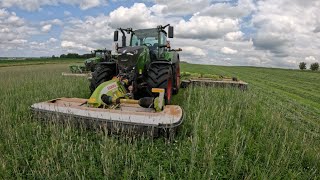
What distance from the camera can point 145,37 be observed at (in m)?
8.41

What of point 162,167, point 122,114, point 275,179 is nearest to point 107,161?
point 162,167

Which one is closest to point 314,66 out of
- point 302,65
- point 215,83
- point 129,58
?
point 302,65

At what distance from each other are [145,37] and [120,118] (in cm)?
476

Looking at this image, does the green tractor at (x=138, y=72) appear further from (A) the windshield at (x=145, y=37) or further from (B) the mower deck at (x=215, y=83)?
(B) the mower deck at (x=215, y=83)

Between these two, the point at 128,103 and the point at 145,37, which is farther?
the point at 145,37

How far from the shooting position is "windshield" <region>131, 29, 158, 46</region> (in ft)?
26.9

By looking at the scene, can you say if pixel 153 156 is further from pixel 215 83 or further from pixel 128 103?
pixel 215 83

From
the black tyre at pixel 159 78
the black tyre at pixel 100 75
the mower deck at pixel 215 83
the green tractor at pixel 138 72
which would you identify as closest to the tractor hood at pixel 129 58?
the green tractor at pixel 138 72

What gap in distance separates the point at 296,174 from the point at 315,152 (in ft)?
3.11

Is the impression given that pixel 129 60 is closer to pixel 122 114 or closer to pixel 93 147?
pixel 122 114

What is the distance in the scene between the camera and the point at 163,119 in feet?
13.4

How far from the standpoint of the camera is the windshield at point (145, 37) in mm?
8189

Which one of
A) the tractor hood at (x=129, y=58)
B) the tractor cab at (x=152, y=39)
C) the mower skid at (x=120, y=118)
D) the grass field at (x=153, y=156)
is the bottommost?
the grass field at (x=153, y=156)

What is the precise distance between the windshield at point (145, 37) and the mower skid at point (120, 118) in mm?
3673
